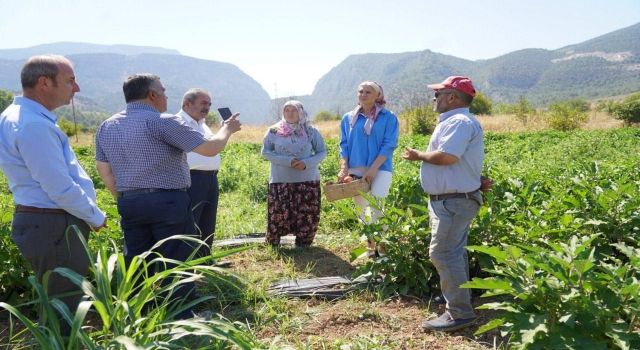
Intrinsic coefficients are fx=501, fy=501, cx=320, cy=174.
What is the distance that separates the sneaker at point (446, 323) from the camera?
294 cm

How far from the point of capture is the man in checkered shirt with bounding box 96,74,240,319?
2.99 m

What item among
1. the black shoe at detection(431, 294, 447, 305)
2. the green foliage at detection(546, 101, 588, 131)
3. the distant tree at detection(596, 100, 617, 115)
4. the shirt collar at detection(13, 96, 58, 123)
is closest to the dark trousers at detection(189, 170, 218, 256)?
the shirt collar at detection(13, 96, 58, 123)

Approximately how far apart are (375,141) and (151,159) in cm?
206

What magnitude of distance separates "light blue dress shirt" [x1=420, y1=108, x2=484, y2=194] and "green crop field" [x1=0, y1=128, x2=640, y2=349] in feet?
1.36

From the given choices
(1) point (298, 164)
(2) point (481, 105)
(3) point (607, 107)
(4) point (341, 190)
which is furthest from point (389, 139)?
(3) point (607, 107)

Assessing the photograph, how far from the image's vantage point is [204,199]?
429 cm

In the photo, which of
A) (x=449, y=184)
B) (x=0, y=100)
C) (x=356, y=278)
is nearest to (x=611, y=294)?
(x=449, y=184)

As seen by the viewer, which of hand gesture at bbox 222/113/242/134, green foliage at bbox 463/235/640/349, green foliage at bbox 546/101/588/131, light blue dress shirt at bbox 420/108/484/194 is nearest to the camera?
green foliage at bbox 463/235/640/349

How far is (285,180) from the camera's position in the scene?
495 centimetres

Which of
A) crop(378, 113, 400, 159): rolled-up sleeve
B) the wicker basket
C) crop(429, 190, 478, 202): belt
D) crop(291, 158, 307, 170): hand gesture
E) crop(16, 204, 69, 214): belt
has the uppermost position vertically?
crop(378, 113, 400, 159): rolled-up sleeve

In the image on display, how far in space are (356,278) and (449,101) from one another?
4.88ft

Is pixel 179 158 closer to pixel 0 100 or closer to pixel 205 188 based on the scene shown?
pixel 205 188

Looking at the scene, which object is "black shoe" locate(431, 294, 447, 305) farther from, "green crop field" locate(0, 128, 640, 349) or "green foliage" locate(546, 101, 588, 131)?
"green foliage" locate(546, 101, 588, 131)

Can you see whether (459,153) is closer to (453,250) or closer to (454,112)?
(454,112)
